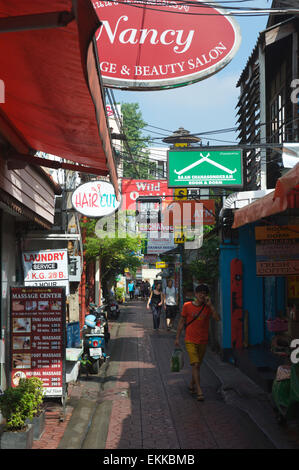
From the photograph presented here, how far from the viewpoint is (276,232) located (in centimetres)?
920

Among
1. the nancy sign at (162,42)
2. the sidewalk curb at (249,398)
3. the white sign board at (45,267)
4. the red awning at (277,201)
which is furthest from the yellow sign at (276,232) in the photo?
the white sign board at (45,267)

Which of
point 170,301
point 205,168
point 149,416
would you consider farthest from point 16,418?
point 170,301

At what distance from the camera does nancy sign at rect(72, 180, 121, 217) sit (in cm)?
1184

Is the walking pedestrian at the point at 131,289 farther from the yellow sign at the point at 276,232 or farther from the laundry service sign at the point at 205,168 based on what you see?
the yellow sign at the point at 276,232

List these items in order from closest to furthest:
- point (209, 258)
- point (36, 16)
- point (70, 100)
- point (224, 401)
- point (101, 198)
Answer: point (36, 16)
point (70, 100)
point (224, 401)
point (101, 198)
point (209, 258)

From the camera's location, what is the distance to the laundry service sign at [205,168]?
41.5 ft

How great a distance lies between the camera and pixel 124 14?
812 cm

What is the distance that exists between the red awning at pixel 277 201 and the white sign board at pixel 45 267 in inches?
125

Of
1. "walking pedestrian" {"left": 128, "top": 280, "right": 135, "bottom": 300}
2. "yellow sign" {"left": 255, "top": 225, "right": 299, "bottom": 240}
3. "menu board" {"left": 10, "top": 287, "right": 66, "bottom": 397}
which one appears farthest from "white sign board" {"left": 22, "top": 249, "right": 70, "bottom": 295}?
"walking pedestrian" {"left": 128, "top": 280, "right": 135, "bottom": 300}

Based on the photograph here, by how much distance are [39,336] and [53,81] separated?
15.5 ft

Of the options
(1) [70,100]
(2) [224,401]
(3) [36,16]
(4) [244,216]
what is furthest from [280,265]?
(3) [36,16]

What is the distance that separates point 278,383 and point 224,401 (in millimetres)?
2079
